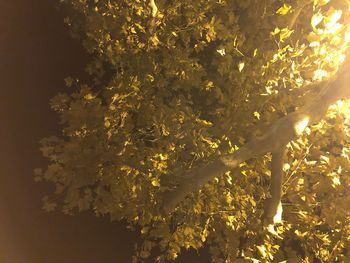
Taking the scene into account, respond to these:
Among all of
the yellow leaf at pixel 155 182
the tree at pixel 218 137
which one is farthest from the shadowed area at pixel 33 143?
the yellow leaf at pixel 155 182

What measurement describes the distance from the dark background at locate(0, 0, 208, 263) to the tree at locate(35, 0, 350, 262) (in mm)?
531

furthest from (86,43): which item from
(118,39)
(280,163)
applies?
(280,163)

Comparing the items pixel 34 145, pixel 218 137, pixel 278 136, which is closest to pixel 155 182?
pixel 218 137

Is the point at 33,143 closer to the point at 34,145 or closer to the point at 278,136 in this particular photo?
the point at 34,145

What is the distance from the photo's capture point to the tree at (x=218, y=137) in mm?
3912

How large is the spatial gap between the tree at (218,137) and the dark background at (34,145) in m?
0.53

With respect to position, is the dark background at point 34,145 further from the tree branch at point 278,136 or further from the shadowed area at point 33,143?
the tree branch at point 278,136

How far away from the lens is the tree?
3.91m

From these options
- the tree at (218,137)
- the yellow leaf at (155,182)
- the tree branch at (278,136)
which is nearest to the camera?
the tree branch at (278,136)

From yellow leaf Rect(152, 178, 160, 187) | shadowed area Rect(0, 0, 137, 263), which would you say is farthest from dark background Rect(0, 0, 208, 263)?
yellow leaf Rect(152, 178, 160, 187)

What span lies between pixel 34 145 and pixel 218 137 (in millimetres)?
3182

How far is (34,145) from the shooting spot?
5.84m

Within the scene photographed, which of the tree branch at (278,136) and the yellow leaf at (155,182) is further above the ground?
the tree branch at (278,136)

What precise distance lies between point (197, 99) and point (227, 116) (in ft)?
3.77
